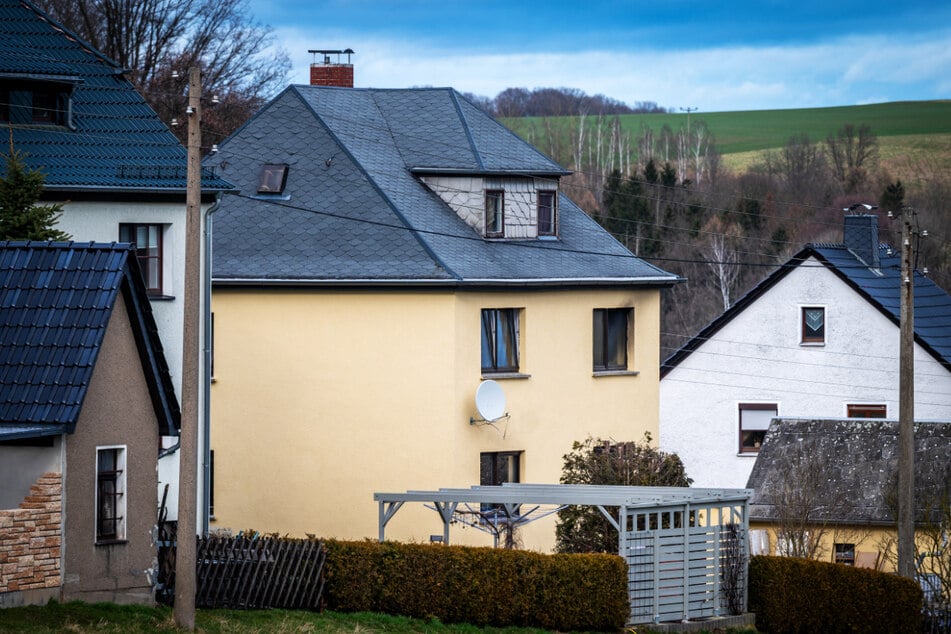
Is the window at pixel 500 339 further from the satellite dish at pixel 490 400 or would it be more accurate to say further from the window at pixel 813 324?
the window at pixel 813 324

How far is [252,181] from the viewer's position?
111 ft

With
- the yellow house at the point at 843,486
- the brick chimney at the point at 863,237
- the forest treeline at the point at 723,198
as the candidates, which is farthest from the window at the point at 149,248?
the forest treeline at the point at 723,198

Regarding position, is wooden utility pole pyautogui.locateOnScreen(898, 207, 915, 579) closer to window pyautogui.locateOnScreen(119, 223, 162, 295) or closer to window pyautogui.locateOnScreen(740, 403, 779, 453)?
window pyautogui.locateOnScreen(119, 223, 162, 295)

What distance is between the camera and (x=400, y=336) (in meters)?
31.1

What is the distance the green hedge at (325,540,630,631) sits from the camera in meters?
21.9

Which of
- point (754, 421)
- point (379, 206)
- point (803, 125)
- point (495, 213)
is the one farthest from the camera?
point (803, 125)

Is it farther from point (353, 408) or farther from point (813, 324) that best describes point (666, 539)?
point (813, 324)

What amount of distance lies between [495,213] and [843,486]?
33.5 ft

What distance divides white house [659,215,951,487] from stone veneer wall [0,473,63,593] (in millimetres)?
28576

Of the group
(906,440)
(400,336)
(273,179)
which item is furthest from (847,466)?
(273,179)

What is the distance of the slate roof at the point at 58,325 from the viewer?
60.6 feet

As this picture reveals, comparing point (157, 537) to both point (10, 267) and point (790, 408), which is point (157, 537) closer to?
point (10, 267)

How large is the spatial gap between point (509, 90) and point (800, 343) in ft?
249

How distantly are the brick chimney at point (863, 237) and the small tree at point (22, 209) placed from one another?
2767 cm
